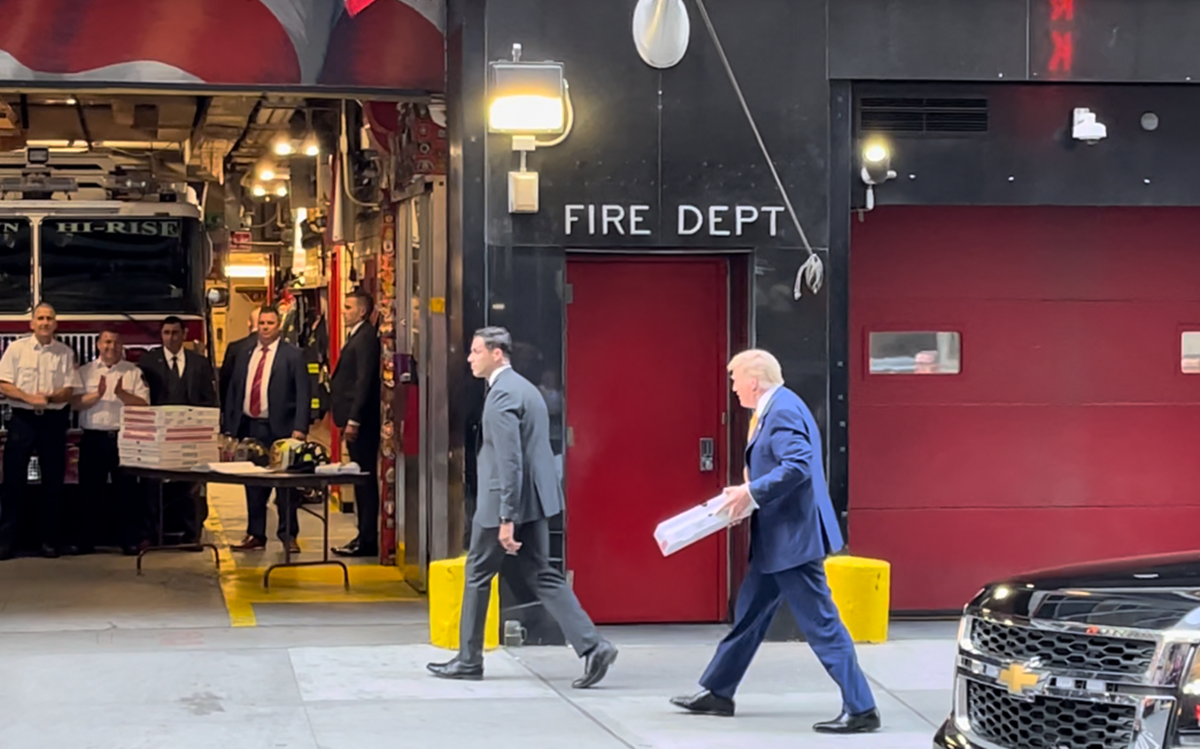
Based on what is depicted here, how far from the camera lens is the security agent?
1438 cm

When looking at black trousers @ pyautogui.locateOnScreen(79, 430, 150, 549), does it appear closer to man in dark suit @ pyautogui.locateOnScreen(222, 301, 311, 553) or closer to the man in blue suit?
man in dark suit @ pyautogui.locateOnScreen(222, 301, 311, 553)

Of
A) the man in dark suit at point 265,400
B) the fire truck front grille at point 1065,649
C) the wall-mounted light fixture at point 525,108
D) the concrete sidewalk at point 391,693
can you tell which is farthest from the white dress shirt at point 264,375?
the fire truck front grille at point 1065,649

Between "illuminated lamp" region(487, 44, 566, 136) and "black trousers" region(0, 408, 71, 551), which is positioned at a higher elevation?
"illuminated lamp" region(487, 44, 566, 136)

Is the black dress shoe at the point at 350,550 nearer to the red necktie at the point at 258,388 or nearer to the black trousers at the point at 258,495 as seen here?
the black trousers at the point at 258,495

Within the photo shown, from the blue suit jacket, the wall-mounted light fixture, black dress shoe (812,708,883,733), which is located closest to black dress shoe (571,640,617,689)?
the blue suit jacket

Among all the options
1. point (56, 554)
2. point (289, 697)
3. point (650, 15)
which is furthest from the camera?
point (56, 554)

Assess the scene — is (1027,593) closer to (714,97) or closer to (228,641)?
(714,97)

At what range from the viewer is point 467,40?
1070 centimetres

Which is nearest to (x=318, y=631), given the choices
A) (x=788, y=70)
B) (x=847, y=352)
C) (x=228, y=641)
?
(x=228, y=641)

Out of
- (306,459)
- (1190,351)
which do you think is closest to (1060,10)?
(1190,351)

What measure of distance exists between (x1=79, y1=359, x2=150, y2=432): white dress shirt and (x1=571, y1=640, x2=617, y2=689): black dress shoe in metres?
6.45

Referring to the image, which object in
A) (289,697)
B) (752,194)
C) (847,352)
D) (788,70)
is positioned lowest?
(289,697)

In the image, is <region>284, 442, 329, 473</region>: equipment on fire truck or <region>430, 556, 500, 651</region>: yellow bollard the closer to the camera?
<region>430, 556, 500, 651</region>: yellow bollard

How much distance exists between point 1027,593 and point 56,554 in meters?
10.4
